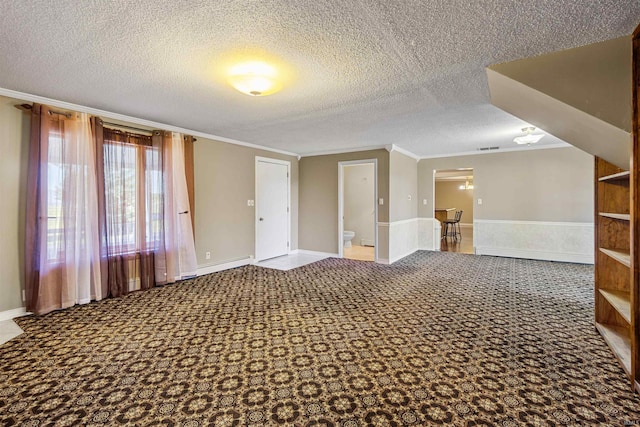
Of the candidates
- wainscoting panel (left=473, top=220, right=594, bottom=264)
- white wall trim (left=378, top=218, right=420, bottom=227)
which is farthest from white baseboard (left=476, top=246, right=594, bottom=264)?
white wall trim (left=378, top=218, right=420, bottom=227)

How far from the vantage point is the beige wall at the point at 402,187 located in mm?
5972

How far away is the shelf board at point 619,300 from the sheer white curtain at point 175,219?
4.93 metres

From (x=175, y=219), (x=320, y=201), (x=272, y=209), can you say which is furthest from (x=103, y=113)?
(x=320, y=201)

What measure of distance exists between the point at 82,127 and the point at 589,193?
850cm

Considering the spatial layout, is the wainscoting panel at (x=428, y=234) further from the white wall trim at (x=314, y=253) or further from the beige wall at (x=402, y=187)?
the white wall trim at (x=314, y=253)

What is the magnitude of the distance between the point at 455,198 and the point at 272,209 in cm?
997

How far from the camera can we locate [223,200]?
532 centimetres

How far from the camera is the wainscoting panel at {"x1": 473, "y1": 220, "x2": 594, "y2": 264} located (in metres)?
5.79

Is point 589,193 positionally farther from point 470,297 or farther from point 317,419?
point 317,419

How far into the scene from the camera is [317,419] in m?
1.65

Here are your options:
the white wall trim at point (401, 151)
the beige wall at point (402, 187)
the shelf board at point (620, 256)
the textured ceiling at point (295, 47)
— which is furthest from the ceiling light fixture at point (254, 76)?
the beige wall at point (402, 187)

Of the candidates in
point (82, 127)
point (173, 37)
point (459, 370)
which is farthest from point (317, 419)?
point (82, 127)

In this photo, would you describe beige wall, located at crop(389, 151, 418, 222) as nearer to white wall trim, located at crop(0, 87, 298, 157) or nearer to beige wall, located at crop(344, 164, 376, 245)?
beige wall, located at crop(344, 164, 376, 245)

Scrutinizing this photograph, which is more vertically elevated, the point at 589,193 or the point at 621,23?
the point at 621,23
